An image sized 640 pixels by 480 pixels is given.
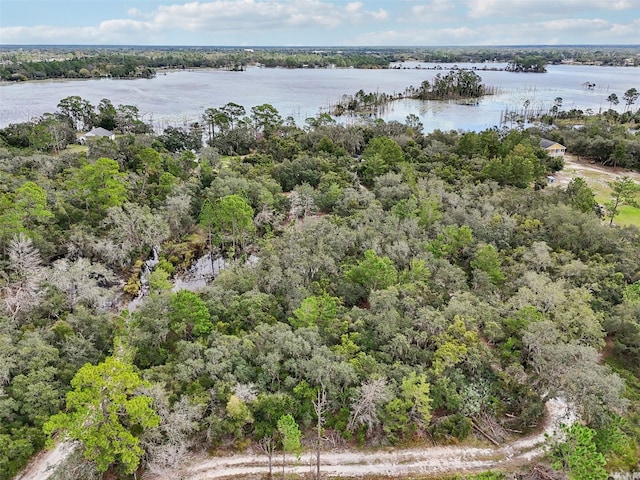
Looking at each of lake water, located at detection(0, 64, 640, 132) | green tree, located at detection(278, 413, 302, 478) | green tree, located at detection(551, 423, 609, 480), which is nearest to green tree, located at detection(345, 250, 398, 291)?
green tree, located at detection(278, 413, 302, 478)

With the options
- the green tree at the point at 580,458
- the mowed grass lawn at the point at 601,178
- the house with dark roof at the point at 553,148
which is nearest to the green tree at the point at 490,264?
the green tree at the point at 580,458

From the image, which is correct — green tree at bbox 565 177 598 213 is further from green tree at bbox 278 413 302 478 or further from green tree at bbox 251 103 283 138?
green tree at bbox 251 103 283 138

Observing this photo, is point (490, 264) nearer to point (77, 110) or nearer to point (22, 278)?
point (22, 278)

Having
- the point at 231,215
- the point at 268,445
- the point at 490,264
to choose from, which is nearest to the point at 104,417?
the point at 268,445

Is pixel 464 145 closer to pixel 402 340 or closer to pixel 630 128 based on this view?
pixel 402 340

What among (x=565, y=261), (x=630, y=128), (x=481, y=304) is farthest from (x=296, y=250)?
(x=630, y=128)
